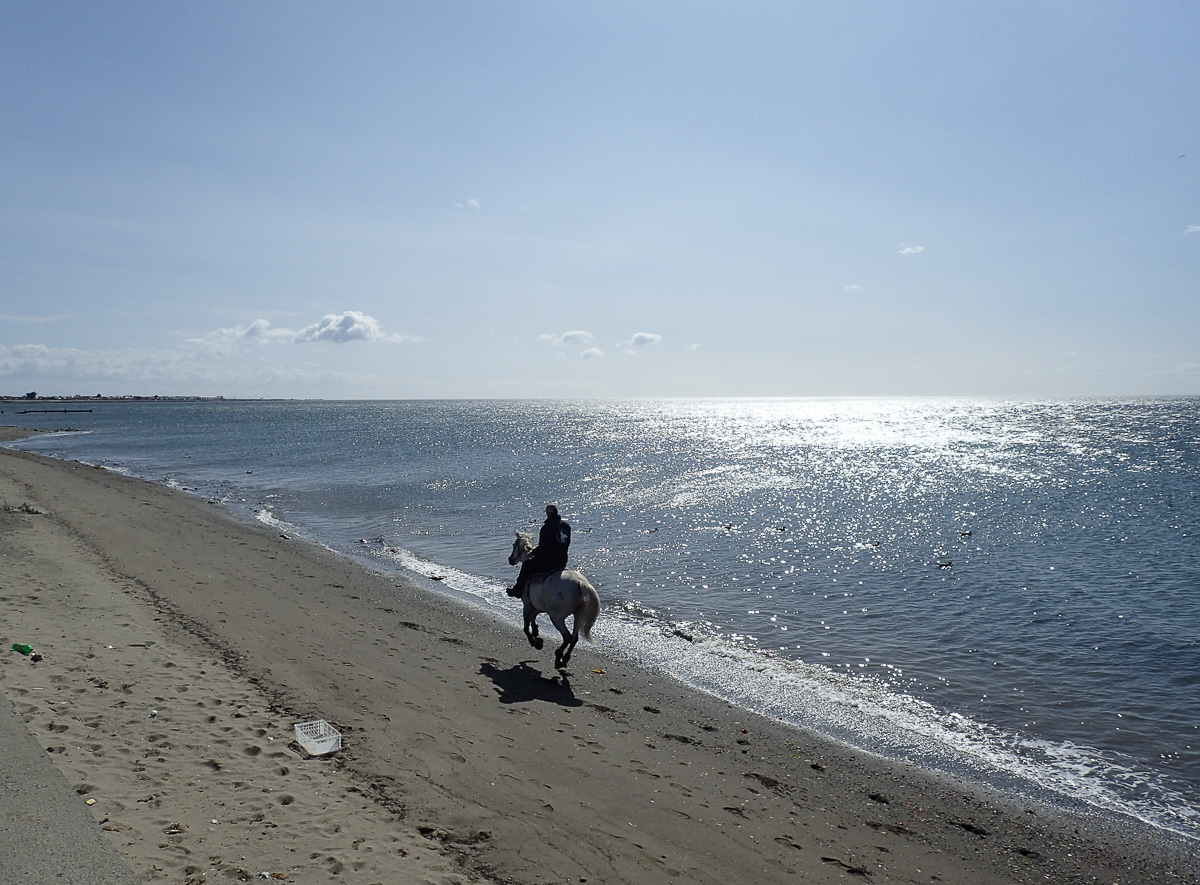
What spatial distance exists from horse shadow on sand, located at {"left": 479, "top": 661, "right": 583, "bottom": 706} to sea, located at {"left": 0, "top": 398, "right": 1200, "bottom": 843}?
1442mm

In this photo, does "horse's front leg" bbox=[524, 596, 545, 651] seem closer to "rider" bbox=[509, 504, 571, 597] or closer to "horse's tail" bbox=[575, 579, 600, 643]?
A: "rider" bbox=[509, 504, 571, 597]

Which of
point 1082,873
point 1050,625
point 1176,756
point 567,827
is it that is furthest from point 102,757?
point 1050,625

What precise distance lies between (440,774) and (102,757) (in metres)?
3.49

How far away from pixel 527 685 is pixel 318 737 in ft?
13.8

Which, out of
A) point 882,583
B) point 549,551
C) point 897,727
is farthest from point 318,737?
point 882,583

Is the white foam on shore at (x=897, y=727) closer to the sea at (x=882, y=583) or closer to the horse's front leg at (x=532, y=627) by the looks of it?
the sea at (x=882, y=583)

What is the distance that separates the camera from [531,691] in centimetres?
1120

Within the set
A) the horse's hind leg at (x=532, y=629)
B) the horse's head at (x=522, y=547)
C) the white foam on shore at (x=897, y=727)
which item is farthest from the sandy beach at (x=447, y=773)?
the horse's head at (x=522, y=547)

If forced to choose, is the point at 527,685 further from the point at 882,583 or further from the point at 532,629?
the point at 882,583

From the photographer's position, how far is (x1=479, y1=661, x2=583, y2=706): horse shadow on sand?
10.9 metres

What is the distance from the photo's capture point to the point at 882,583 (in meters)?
21.0

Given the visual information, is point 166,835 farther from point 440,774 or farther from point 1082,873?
point 1082,873

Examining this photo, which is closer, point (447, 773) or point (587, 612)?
point (447, 773)

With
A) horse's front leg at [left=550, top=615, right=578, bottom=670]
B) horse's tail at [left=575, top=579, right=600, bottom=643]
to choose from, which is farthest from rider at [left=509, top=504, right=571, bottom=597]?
horse's front leg at [left=550, top=615, right=578, bottom=670]
